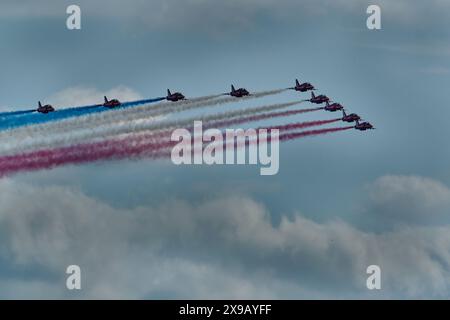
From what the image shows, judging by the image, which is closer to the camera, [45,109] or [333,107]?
[45,109]

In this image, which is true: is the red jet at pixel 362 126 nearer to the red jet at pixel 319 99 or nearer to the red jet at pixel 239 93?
the red jet at pixel 319 99

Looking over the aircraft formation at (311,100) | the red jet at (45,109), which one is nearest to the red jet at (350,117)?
the aircraft formation at (311,100)

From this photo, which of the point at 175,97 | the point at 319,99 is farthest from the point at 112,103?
the point at 319,99

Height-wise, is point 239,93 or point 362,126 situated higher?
point 239,93

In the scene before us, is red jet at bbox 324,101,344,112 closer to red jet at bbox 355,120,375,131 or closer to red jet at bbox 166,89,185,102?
red jet at bbox 355,120,375,131

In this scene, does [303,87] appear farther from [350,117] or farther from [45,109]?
[45,109]
